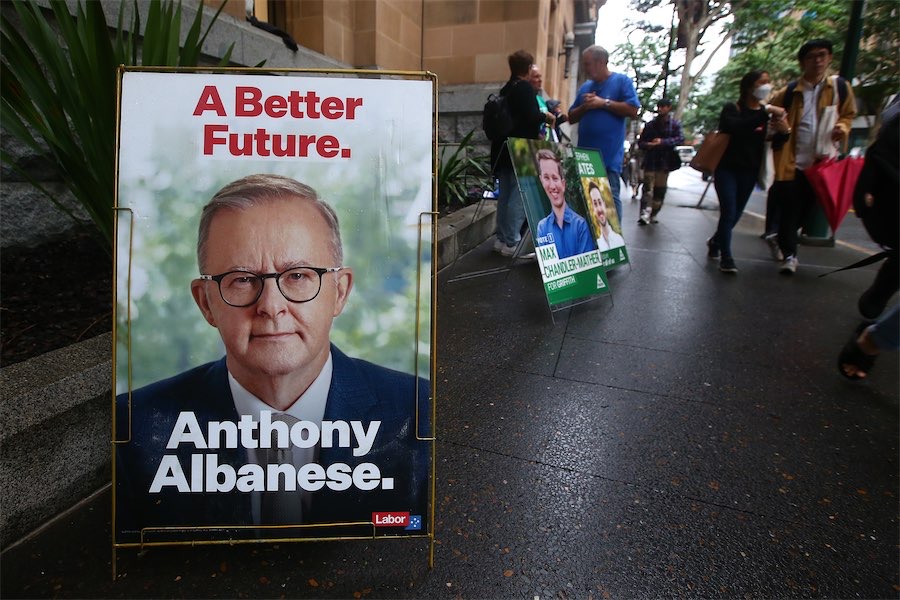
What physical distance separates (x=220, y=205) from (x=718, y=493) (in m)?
2.19

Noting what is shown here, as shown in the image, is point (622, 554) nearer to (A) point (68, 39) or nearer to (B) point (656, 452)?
(B) point (656, 452)

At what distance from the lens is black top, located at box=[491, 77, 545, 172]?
5629mm

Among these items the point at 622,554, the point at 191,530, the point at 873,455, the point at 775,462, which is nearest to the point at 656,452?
the point at 775,462

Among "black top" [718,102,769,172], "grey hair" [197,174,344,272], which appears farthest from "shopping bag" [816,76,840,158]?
"grey hair" [197,174,344,272]

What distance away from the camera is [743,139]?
5.73 metres

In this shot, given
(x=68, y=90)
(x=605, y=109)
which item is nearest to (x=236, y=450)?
(x=68, y=90)

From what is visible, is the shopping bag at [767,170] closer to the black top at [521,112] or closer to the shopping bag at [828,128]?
the shopping bag at [828,128]

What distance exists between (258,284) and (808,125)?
19.9ft

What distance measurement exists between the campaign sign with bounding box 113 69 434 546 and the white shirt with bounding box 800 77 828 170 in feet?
18.0

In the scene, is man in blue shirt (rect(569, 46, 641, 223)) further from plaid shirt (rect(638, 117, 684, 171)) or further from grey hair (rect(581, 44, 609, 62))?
plaid shirt (rect(638, 117, 684, 171))

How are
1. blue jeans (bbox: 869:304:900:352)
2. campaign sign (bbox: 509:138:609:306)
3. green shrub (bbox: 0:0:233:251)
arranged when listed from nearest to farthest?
1. green shrub (bbox: 0:0:233:251)
2. blue jeans (bbox: 869:304:900:352)
3. campaign sign (bbox: 509:138:609:306)

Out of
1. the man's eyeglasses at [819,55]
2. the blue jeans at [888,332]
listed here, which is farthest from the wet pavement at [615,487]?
the man's eyeglasses at [819,55]

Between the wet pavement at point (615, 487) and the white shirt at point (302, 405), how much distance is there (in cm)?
42

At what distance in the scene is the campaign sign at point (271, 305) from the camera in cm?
170
